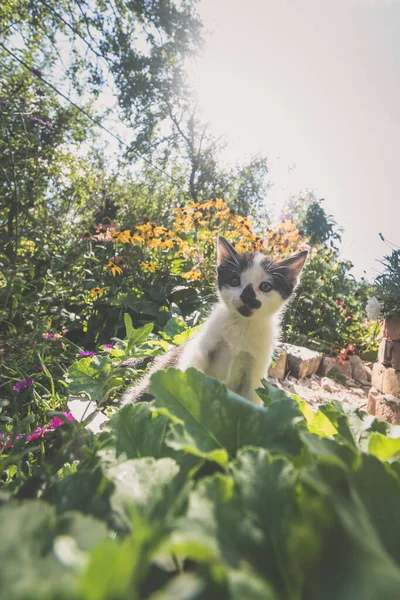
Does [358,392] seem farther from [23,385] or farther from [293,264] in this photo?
[23,385]

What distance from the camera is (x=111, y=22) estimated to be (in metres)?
7.91

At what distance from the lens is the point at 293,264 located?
2018mm

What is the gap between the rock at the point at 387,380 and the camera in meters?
2.96

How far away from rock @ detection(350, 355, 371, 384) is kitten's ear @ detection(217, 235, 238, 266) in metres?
3.06

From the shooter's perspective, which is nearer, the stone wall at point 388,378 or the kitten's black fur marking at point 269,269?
the kitten's black fur marking at point 269,269

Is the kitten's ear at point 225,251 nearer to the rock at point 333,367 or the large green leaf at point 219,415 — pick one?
the large green leaf at point 219,415

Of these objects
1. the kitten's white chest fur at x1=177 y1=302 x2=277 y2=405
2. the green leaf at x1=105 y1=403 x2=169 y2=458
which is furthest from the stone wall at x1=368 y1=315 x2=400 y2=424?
the green leaf at x1=105 y1=403 x2=169 y2=458

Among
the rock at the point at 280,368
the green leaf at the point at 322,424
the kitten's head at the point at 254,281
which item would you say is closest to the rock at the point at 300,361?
the rock at the point at 280,368

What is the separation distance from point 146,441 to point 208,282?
3295 mm

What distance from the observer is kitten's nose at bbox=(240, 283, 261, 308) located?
1.72m

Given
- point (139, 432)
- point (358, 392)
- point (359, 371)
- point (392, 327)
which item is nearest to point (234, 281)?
point (139, 432)

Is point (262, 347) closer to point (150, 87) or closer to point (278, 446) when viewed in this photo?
point (278, 446)

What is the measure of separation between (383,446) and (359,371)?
171 inches

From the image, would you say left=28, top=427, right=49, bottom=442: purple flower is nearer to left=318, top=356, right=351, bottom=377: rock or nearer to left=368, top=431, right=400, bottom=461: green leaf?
left=368, top=431, right=400, bottom=461: green leaf
